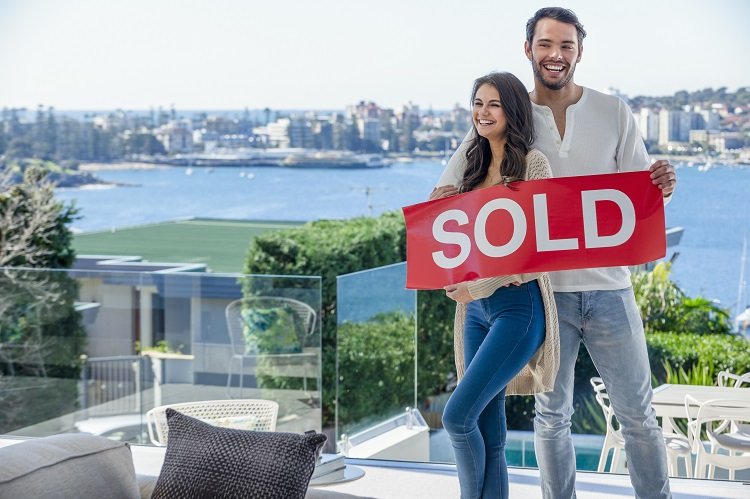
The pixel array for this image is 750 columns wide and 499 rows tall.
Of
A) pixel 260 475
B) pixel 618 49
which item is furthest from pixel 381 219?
pixel 618 49

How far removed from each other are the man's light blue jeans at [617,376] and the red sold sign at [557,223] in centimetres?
13

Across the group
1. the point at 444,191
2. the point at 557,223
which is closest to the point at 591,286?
the point at 557,223

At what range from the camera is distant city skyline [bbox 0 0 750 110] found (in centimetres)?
2470

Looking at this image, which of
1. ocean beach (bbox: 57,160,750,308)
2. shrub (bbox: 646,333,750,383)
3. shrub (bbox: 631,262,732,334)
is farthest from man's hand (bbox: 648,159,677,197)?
ocean beach (bbox: 57,160,750,308)

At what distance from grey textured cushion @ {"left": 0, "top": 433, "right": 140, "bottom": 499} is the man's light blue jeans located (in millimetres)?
1270

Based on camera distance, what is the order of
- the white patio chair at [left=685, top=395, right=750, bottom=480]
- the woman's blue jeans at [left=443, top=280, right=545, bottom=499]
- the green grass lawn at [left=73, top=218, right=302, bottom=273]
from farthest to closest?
1. the green grass lawn at [left=73, top=218, right=302, bottom=273]
2. the white patio chair at [left=685, top=395, right=750, bottom=480]
3. the woman's blue jeans at [left=443, top=280, right=545, bottom=499]

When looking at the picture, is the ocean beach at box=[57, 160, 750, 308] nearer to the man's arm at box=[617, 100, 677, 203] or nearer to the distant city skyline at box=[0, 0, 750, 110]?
Answer: the distant city skyline at box=[0, 0, 750, 110]

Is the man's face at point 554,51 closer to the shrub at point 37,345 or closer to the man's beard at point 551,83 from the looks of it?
the man's beard at point 551,83

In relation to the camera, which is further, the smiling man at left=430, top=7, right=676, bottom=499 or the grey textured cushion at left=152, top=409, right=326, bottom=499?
the smiling man at left=430, top=7, right=676, bottom=499

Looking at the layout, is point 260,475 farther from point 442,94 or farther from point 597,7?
point 442,94

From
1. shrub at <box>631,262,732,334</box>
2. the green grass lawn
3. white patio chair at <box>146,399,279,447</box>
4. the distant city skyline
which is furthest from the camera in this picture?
the green grass lawn

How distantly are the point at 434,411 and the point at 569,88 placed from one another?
2.53 m

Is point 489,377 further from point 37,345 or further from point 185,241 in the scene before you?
point 185,241

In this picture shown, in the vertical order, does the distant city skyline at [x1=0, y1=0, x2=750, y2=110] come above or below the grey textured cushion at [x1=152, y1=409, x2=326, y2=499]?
above
